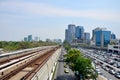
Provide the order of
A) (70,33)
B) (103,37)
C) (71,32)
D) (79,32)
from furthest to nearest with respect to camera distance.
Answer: (70,33), (71,32), (79,32), (103,37)

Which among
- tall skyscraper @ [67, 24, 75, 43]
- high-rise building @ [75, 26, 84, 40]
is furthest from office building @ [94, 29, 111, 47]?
tall skyscraper @ [67, 24, 75, 43]

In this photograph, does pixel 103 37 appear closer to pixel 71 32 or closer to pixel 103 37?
pixel 103 37

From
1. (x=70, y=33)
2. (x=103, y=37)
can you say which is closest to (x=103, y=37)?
(x=103, y=37)

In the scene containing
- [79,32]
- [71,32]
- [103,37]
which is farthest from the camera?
[71,32]

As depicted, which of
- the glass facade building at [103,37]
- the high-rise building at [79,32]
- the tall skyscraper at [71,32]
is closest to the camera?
the glass facade building at [103,37]

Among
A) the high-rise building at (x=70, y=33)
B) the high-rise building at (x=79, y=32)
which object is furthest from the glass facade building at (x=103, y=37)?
the high-rise building at (x=70, y=33)

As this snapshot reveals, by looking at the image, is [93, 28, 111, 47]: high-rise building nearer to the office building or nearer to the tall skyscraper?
the office building

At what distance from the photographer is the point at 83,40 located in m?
159

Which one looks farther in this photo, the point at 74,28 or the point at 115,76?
the point at 74,28

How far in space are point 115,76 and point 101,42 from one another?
74.7 m

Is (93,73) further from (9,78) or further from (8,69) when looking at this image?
(9,78)

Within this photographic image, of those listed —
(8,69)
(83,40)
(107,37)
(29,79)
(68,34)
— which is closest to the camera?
(29,79)

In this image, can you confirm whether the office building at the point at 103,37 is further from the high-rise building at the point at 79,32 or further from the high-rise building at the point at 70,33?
the high-rise building at the point at 70,33

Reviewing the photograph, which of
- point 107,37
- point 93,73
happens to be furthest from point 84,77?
point 107,37
